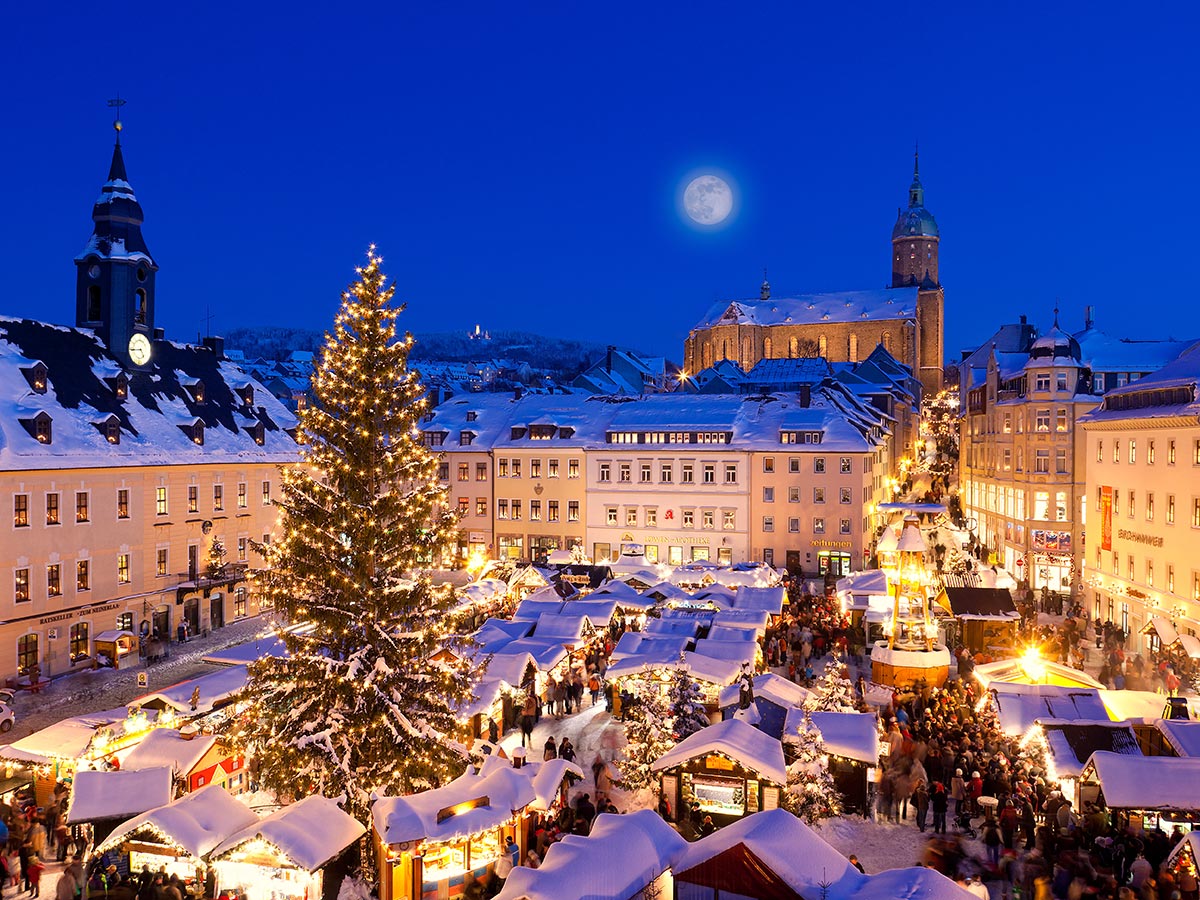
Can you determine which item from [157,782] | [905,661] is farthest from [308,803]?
[905,661]

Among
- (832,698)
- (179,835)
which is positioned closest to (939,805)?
(832,698)

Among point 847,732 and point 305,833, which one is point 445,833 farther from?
point 847,732

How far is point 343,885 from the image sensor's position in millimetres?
16250

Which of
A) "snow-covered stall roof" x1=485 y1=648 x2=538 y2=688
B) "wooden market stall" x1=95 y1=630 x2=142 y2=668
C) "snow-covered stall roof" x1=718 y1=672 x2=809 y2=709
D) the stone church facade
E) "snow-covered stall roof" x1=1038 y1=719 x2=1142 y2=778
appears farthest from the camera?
the stone church facade

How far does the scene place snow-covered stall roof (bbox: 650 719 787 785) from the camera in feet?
56.5

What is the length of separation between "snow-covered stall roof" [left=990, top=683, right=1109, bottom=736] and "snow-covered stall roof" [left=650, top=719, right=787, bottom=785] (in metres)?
5.02

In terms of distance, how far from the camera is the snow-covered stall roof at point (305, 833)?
1388 centimetres

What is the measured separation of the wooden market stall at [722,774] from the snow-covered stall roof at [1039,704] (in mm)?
5157

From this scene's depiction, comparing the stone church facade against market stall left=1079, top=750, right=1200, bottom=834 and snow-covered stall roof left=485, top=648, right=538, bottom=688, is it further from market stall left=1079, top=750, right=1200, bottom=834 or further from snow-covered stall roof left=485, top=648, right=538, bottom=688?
market stall left=1079, top=750, right=1200, bottom=834

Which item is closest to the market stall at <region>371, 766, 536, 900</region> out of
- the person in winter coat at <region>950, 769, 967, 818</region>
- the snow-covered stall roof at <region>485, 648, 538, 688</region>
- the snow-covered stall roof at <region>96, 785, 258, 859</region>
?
the snow-covered stall roof at <region>96, 785, 258, 859</region>

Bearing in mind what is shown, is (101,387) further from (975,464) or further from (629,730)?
(975,464)

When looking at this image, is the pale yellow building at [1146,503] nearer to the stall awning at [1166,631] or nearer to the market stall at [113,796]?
the stall awning at [1166,631]

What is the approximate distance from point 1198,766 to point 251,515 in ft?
119

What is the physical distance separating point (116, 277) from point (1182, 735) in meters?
40.2
